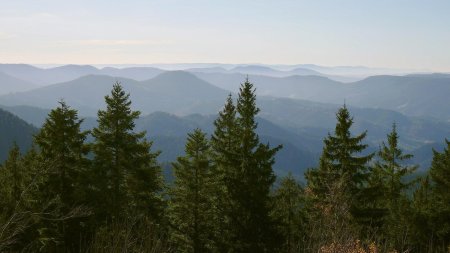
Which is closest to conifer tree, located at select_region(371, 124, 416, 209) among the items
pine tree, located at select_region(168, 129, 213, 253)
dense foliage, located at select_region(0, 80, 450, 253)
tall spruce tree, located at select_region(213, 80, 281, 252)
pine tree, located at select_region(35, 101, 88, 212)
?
dense foliage, located at select_region(0, 80, 450, 253)

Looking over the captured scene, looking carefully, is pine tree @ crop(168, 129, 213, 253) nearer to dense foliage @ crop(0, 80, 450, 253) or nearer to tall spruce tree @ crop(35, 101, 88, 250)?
dense foliage @ crop(0, 80, 450, 253)

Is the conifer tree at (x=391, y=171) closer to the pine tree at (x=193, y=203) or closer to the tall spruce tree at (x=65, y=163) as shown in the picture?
the pine tree at (x=193, y=203)

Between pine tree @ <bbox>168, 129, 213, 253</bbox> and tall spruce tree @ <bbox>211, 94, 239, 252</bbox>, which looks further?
pine tree @ <bbox>168, 129, 213, 253</bbox>

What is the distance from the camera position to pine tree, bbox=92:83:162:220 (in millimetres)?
23328

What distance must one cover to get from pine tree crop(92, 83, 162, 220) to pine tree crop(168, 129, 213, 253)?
7.42 feet

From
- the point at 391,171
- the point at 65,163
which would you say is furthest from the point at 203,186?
the point at 391,171

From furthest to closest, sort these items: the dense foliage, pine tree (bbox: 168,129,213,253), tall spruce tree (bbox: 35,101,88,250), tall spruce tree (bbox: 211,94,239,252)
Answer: pine tree (bbox: 168,129,213,253) < tall spruce tree (bbox: 211,94,239,252) < the dense foliage < tall spruce tree (bbox: 35,101,88,250)

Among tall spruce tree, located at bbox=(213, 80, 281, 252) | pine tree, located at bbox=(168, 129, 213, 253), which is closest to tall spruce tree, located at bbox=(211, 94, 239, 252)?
tall spruce tree, located at bbox=(213, 80, 281, 252)

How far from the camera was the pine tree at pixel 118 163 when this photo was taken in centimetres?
2333

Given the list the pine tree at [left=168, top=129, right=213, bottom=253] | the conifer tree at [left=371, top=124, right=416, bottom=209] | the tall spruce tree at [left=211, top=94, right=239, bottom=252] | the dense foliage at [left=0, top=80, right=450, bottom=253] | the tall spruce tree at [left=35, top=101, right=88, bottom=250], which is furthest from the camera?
the conifer tree at [left=371, top=124, right=416, bottom=209]

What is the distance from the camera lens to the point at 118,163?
24.3 metres

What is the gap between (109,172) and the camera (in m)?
24.8

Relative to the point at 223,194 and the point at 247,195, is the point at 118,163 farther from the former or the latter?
the point at 247,195

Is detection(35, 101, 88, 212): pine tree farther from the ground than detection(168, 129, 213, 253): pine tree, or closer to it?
farther from the ground
